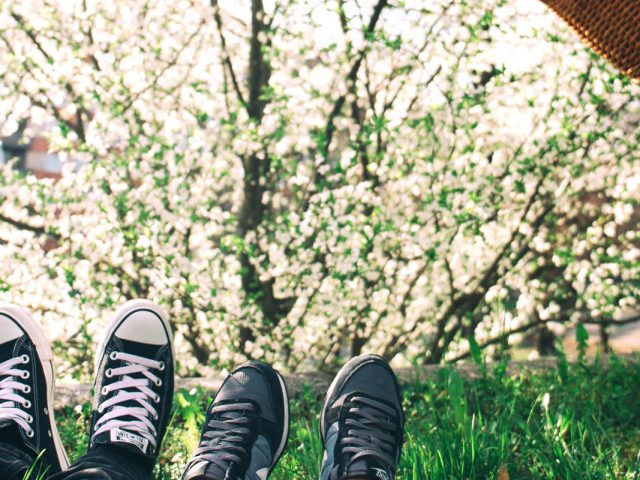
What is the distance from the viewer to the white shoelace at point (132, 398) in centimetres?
188

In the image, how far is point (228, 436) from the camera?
5.80 ft

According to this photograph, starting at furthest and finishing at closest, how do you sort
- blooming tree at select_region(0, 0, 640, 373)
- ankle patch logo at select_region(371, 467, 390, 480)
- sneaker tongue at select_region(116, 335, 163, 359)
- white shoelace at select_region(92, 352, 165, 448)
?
blooming tree at select_region(0, 0, 640, 373) → sneaker tongue at select_region(116, 335, 163, 359) → white shoelace at select_region(92, 352, 165, 448) → ankle patch logo at select_region(371, 467, 390, 480)

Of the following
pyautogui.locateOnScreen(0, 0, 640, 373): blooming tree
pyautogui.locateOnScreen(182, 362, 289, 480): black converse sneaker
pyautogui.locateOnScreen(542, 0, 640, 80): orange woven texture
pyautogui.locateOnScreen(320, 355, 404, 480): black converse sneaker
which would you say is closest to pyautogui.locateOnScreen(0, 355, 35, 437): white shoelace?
pyautogui.locateOnScreen(182, 362, 289, 480): black converse sneaker

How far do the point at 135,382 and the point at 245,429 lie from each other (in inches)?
19.0

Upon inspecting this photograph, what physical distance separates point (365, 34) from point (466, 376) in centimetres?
200

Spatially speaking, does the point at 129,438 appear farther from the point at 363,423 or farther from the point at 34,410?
the point at 363,423

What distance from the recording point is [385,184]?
390 cm

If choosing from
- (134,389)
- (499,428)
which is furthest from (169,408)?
(499,428)

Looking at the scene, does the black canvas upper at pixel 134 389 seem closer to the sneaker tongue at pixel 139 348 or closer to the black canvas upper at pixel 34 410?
the sneaker tongue at pixel 139 348

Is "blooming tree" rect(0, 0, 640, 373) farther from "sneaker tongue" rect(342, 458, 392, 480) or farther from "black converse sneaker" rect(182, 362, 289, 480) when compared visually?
"sneaker tongue" rect(342, 458, 392, 480)

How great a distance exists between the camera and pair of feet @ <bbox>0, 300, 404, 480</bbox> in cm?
169

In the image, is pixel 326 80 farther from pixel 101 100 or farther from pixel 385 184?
pixel 101 100

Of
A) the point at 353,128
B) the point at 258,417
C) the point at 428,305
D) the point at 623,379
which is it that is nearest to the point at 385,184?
the point at 353,128

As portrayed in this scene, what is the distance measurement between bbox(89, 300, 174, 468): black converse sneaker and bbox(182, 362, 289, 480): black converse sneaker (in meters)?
0.22
